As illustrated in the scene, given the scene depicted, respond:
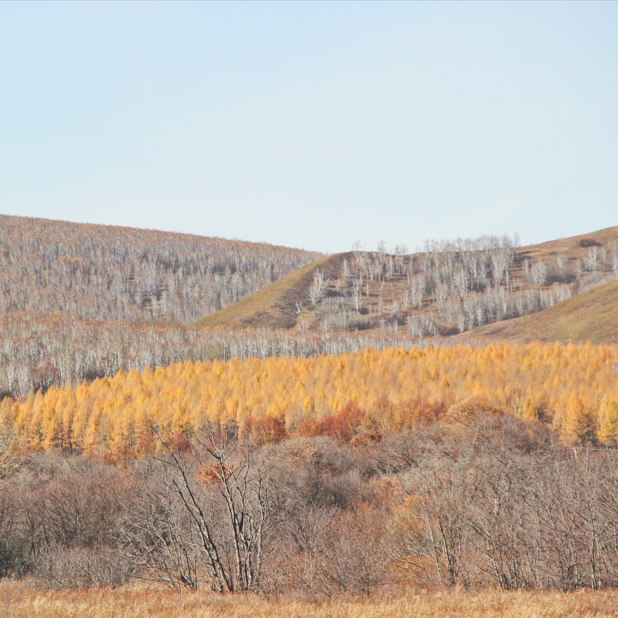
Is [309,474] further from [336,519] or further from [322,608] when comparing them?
[322,608]

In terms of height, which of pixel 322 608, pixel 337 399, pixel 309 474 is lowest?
pixel 309 474

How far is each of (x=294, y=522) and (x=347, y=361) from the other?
102 m

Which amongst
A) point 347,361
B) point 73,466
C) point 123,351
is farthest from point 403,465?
point 123,351

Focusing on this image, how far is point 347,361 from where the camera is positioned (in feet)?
478

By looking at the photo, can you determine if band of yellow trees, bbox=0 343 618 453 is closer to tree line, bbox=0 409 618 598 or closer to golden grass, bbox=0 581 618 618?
tree line, bbox=0 409 618 598

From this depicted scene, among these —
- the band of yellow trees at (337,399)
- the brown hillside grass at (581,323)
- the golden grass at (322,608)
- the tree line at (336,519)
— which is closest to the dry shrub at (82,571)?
the tree line at (336,519)

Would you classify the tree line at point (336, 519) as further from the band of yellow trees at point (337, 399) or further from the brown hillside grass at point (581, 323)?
the brown hillside grass at point (581, 323)

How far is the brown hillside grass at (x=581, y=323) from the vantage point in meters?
165

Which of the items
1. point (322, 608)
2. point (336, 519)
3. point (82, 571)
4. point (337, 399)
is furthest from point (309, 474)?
point (337, 399)

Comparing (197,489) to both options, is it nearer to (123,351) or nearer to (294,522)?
(294,522)

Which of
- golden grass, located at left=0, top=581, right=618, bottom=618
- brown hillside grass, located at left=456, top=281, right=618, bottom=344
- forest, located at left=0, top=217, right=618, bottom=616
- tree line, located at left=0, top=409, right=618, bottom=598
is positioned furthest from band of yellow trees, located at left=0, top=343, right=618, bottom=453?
golden grass, located at left=0, top=581, right=618, bottom=618

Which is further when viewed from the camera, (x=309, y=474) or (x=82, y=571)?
(x=309, y=474)

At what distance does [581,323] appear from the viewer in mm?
177500

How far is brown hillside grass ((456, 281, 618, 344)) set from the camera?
16488 cm
